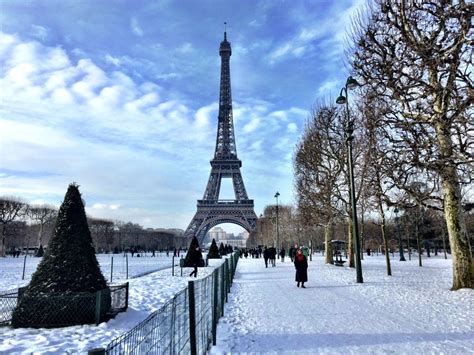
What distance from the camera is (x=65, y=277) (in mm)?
8930

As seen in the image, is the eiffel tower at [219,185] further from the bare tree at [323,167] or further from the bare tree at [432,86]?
the bare tree at [432,86]

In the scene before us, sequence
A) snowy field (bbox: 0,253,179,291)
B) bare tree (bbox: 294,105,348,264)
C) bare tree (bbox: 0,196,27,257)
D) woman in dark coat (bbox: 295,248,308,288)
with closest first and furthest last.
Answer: woman in dark coat (bbox: 295,248,308,288) < snowy field (bbox: 0,253,179,291) < bare tree (bbox: 294,105,348,264) < bare tree (bbox: 0,196,27,257)

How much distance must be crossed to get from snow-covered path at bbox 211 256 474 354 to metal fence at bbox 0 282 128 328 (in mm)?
3082

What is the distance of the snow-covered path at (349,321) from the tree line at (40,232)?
2687cm

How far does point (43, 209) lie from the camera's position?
228 ft

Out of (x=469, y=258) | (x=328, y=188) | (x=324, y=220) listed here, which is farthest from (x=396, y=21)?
(x=324, y=220)

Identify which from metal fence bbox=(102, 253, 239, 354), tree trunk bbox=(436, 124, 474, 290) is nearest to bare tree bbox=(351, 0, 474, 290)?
tree trunk bbox=(436, 124, 474, 290)

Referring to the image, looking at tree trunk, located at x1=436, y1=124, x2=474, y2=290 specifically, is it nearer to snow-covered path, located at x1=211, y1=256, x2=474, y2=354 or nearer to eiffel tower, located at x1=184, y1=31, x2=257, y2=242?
snow-covered path, located at x1=211, y1=256, x2=474, y2=354

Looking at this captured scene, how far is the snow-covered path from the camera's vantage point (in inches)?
252

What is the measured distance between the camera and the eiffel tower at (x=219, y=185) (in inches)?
3073

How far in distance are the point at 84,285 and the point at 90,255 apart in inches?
33.7

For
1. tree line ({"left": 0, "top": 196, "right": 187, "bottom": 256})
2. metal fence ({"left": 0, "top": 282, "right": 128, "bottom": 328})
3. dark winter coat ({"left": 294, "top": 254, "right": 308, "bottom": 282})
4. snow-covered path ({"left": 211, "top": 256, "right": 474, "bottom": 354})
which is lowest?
snow-covered path ({"left": 211, "top": 256, "right": 474, "bottom": 354})

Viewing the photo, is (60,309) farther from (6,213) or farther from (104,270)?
(6,213)

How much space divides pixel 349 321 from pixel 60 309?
22.2 feet
